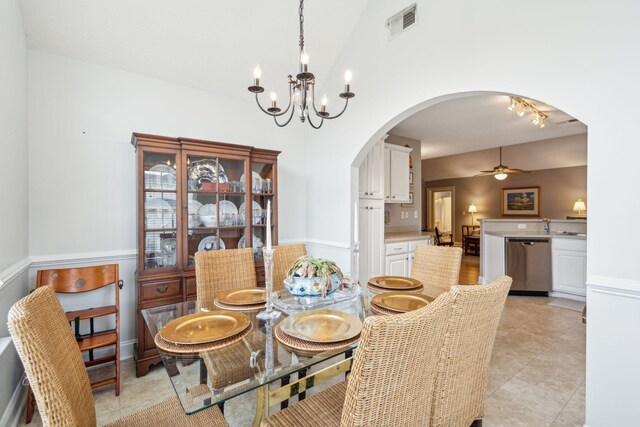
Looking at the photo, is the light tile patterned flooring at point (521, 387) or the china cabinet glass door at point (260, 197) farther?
the china cabinet glass door at point (260, 197)

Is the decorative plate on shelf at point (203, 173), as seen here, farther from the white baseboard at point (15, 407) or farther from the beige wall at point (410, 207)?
the beige wall at point (410, 207)

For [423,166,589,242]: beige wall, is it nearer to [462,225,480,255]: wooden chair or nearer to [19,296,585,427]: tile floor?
[462,225,480,255]: wooden chair

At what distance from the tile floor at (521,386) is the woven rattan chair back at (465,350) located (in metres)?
0.81

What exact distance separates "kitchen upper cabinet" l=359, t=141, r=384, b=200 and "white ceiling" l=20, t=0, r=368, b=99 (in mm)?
1196

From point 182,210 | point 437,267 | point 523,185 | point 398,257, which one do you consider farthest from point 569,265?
point 182,210

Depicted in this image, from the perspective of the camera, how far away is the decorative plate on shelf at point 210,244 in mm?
2848

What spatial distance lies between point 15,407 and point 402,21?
4.10 metres

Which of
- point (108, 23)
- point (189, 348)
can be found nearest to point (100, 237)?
point (108, 23)

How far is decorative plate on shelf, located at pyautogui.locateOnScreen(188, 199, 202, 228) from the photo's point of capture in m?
2.77

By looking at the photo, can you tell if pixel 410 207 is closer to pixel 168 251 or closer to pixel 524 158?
pixel 524 158

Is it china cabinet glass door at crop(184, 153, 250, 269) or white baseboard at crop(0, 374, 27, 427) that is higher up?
china cabinet glass door at crop(184, 153, 250, 269)

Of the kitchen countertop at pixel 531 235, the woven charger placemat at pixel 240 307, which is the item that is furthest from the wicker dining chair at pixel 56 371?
the kitchen countertop at pixel 531 235

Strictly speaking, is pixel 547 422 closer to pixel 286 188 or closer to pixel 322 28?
pixel 286 188

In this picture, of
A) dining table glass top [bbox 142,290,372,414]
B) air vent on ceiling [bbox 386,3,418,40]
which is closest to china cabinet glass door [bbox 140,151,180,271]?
dining table glass top [bbox 142,290,372,414]
